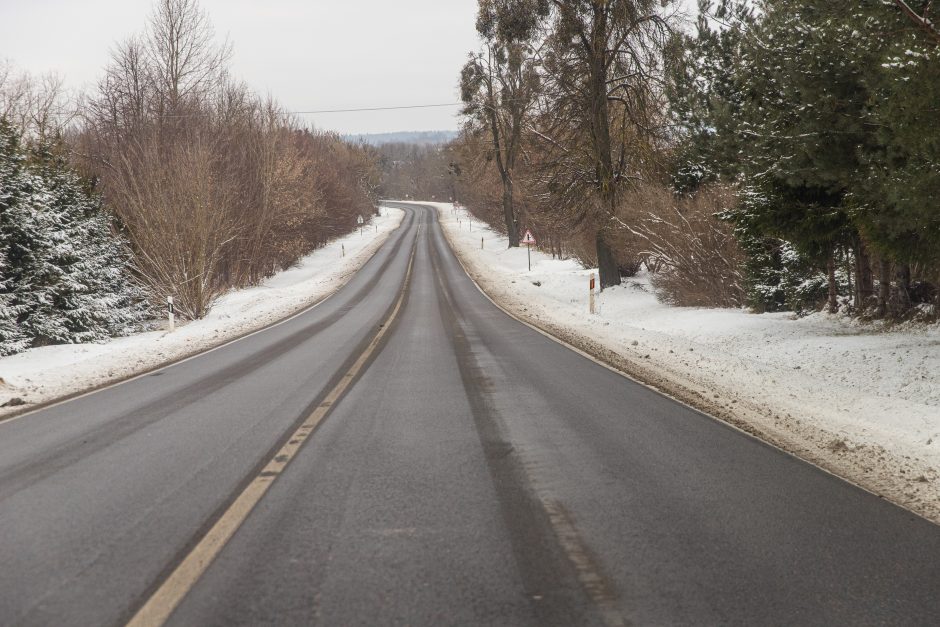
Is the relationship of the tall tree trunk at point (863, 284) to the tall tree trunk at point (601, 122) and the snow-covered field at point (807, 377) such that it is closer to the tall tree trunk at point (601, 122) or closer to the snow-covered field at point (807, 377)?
the snow-covered field at point (807, 377)

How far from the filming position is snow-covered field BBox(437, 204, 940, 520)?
566 cm

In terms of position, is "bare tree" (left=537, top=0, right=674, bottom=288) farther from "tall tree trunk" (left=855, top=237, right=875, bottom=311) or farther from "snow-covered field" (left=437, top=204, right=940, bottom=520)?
"tall tree trunk" (left=855, top=237, right=875, bottom=311)

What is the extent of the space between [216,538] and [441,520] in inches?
51.6

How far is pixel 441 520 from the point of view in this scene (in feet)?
13.4

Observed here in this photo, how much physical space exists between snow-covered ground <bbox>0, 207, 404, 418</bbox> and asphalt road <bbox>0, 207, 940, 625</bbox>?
11.3ft

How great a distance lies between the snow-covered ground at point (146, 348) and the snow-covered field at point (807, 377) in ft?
27.9

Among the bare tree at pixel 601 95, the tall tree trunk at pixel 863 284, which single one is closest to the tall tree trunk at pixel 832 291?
the tall tree trunk at pixel 863 284

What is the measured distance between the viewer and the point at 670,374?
381 inches

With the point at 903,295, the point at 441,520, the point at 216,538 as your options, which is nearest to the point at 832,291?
the point at 903,295

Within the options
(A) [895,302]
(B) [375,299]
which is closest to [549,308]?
(B) [375,299]

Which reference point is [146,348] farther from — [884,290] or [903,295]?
[903,295]

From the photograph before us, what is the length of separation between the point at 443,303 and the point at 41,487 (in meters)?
19.1

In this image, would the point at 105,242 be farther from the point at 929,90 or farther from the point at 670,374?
the point at 929,90

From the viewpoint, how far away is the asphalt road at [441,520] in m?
3.08
